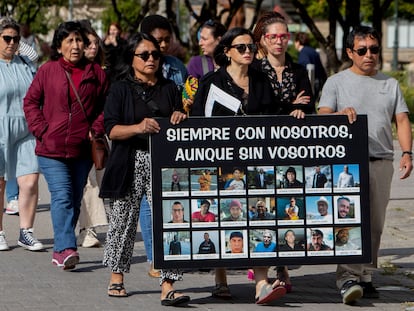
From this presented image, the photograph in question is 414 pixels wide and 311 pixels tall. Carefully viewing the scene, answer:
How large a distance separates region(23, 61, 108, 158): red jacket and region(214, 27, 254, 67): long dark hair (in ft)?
5.31

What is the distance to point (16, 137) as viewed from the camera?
437 inches

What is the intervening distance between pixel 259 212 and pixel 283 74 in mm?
1277

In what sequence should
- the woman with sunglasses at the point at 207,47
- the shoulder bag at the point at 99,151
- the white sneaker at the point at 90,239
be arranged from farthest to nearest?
the white sneaker at the point at 90,239 → the woman with sunglasses at the point at 207,47 → the shoulder bag at the point at 99,151

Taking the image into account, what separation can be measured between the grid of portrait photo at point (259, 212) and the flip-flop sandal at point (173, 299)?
27 cm

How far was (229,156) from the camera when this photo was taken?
26.6 ft

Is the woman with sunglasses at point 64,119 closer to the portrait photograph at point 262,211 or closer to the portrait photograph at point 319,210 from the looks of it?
the portrait photograph at point 262,211

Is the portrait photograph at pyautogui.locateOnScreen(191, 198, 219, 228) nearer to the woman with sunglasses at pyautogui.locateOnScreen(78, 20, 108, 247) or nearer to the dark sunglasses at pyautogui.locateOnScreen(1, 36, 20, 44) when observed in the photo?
the woman with sunglasses at pyautogui.locateOnScreen(78, 20, 108, 247)

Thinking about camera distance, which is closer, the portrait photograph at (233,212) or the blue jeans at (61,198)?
the portrait photograph at (233,212)

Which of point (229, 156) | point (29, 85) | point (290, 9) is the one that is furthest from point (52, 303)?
point (290, 9)

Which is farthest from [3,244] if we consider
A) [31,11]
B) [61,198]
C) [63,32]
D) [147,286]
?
[31,11]

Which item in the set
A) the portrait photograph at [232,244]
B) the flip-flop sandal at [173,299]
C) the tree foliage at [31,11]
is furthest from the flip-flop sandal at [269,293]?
the tree foliage at [31,11]

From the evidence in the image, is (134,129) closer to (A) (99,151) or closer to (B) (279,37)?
(B) (279,37)

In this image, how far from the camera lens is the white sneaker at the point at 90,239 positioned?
1122 cm

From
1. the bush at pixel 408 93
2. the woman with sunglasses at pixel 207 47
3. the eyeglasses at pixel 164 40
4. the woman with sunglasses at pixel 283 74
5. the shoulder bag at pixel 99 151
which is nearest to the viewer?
the woman with sunglasses at pixel 283 74
